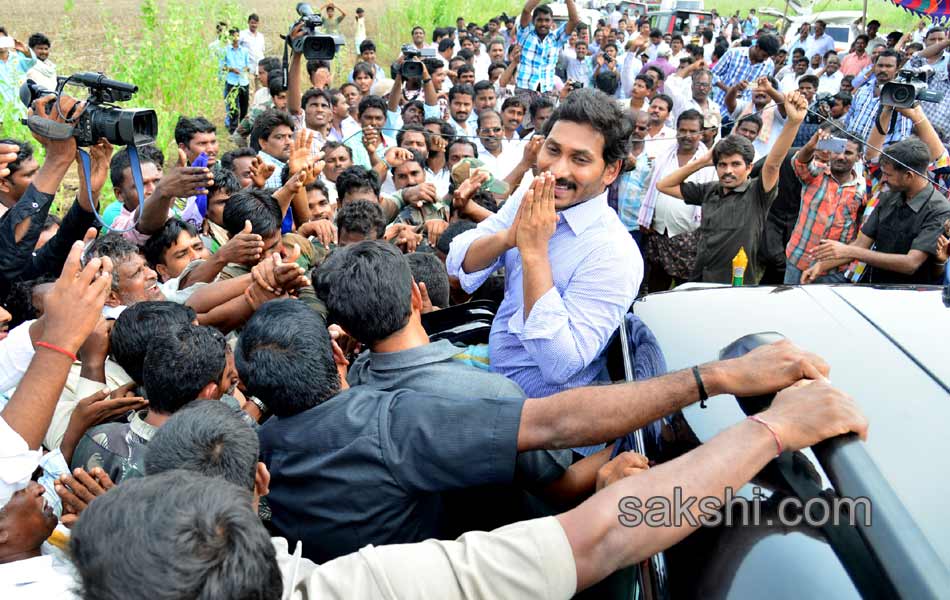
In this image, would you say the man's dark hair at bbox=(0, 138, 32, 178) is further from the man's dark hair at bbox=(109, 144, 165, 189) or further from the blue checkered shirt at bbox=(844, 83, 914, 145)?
the blue checkered shirt at bbox=(844, 83, 914, 145)

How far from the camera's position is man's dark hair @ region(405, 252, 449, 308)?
3.09 m

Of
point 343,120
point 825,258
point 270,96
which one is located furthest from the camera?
point 270,96

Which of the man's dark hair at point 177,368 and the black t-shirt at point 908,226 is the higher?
the man's dark hair at point 177,368

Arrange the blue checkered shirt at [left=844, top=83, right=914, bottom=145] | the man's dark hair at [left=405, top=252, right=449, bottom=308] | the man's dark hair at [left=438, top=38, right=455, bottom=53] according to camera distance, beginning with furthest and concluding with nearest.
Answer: the man's dark hair at [left=438, top=38, right=455, bottom=53], the blue checkered shirt at [left=844, top=83, right=914, bottom=145], the man's dark hair at [left=405, top=252, right=449, bottom=308]

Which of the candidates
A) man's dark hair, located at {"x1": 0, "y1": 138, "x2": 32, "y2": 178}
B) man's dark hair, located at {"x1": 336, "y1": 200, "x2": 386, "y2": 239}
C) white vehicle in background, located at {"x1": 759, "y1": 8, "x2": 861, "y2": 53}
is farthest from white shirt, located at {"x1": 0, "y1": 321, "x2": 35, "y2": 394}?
white vehicle in background, located at {"x1": 759, "y1": 8, "x2": 861, "y2": 53}

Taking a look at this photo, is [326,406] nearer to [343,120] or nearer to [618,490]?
[618,490]

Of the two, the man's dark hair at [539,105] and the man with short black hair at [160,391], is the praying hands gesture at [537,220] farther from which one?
the man's dark hair at [539,105]

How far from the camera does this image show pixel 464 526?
6.48 ft

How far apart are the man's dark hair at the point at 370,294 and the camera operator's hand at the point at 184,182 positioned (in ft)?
5.25

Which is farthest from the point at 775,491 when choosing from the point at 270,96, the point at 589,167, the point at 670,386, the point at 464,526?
the point at 270,96

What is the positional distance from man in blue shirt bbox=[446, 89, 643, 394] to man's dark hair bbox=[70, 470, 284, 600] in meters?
1.10

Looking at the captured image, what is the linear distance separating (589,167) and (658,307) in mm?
473

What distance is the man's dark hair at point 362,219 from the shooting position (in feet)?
12.1

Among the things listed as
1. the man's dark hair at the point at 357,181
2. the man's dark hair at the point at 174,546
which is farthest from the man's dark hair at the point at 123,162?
the man's dark hair at the point at 174,546
